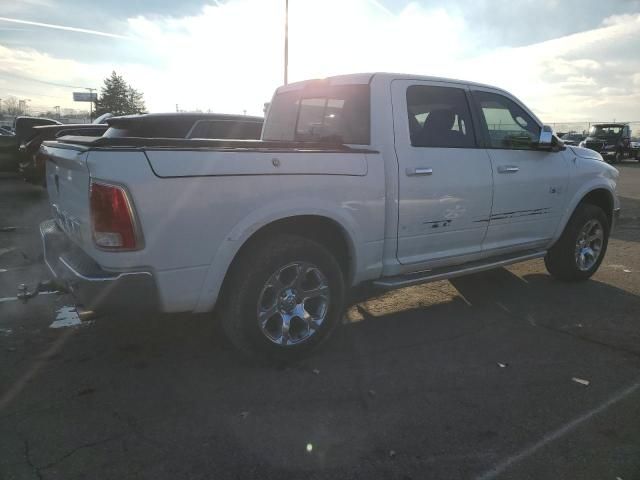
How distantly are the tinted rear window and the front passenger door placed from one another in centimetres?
122

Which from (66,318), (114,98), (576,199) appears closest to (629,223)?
(576,199)

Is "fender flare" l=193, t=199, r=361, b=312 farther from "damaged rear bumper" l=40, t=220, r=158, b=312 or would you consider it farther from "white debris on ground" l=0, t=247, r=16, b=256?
"white debris on ground" l=0, t=247, r=16, b=256

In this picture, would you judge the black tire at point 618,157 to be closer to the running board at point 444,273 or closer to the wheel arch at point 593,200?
the wheel arch at point 593,200

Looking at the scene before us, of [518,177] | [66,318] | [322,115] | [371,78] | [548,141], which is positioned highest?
[371,78]

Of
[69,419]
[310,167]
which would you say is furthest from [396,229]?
[69,419]

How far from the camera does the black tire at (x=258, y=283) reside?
121 inches

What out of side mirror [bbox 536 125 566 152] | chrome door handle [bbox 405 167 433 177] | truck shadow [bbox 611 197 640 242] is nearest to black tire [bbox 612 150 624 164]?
truck shadow [bbox 611 197 640 242]

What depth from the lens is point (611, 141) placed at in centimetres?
2823

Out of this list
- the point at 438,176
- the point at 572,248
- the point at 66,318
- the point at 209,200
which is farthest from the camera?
the point at 572,248

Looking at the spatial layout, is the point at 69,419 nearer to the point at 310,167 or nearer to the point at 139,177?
the point at 139,177

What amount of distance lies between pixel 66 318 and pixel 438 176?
324 centimetres

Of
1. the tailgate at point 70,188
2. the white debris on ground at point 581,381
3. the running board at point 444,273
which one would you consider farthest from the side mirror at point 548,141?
the tailgate at point 70,188

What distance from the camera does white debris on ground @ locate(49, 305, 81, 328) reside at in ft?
13.1

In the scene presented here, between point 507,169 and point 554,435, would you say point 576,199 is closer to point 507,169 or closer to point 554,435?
point 507,169
